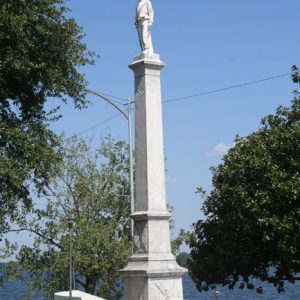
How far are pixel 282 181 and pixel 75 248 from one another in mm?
11493

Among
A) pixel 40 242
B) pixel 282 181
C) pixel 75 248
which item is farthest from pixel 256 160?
pixel 40 242

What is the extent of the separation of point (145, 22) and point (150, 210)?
4.63 metres

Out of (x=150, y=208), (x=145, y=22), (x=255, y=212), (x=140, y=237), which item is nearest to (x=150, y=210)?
(x=150, y=208)

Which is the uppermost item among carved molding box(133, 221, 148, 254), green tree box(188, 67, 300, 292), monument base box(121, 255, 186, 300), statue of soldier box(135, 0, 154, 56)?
statue of soldier box(135, 0, 154, 56)

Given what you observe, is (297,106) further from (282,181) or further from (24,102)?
(24,102)

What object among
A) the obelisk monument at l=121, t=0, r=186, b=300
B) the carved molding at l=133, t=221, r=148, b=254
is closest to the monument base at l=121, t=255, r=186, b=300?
the obelisk monument at l=121, t=0, r=186, b=300

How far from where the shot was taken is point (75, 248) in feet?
103

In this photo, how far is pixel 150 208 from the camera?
578 inches

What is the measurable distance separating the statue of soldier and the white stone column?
425mm

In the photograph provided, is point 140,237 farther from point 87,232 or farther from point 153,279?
point 87,232

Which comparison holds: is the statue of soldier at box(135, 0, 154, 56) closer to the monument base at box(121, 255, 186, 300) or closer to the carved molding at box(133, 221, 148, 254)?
the carved molding at box(133, 221, 148, 254)

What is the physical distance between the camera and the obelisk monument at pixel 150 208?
14.3 metres

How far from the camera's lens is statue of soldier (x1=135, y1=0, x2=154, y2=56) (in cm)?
1584

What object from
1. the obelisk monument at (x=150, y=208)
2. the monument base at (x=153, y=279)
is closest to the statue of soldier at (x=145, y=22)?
the obelisk monument at (x=150, y=208)
